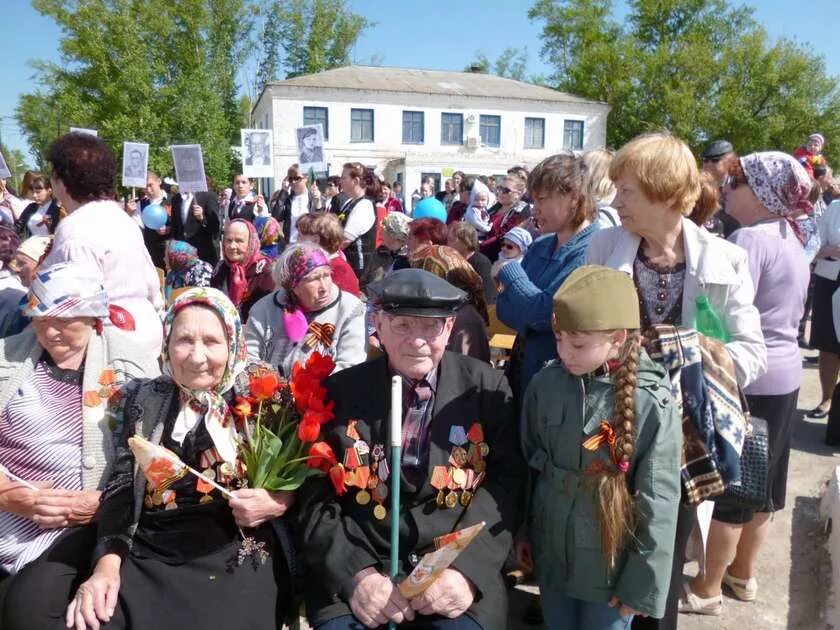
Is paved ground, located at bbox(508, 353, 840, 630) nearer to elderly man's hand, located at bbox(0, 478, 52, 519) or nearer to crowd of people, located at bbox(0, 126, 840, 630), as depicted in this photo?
crowd of people, located at bbox(0, 126, 840, 630)

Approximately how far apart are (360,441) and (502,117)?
36807 mm

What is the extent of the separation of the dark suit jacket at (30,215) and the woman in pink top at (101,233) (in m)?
4.41

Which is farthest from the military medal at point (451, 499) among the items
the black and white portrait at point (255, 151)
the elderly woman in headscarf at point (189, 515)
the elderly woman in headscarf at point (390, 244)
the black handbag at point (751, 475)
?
the black and white portrait at point (255, 151)

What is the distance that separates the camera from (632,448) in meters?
1.91

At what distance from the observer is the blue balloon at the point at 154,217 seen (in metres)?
8.75

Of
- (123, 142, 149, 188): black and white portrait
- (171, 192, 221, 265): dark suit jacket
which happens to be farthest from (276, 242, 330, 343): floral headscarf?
(123, 142, 149, 188): black and white portrait

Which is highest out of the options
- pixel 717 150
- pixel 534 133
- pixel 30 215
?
pixel 534 133

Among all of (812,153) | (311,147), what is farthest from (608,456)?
(311,147)

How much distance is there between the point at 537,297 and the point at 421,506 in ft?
3.03

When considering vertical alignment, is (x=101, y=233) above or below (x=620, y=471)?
above

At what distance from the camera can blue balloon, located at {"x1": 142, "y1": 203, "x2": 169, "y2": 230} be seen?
875 centimetres

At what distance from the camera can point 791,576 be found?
3.25 metres

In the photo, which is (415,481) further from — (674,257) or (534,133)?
(534,133)

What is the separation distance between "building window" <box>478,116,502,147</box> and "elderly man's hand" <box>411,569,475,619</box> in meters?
36.3
